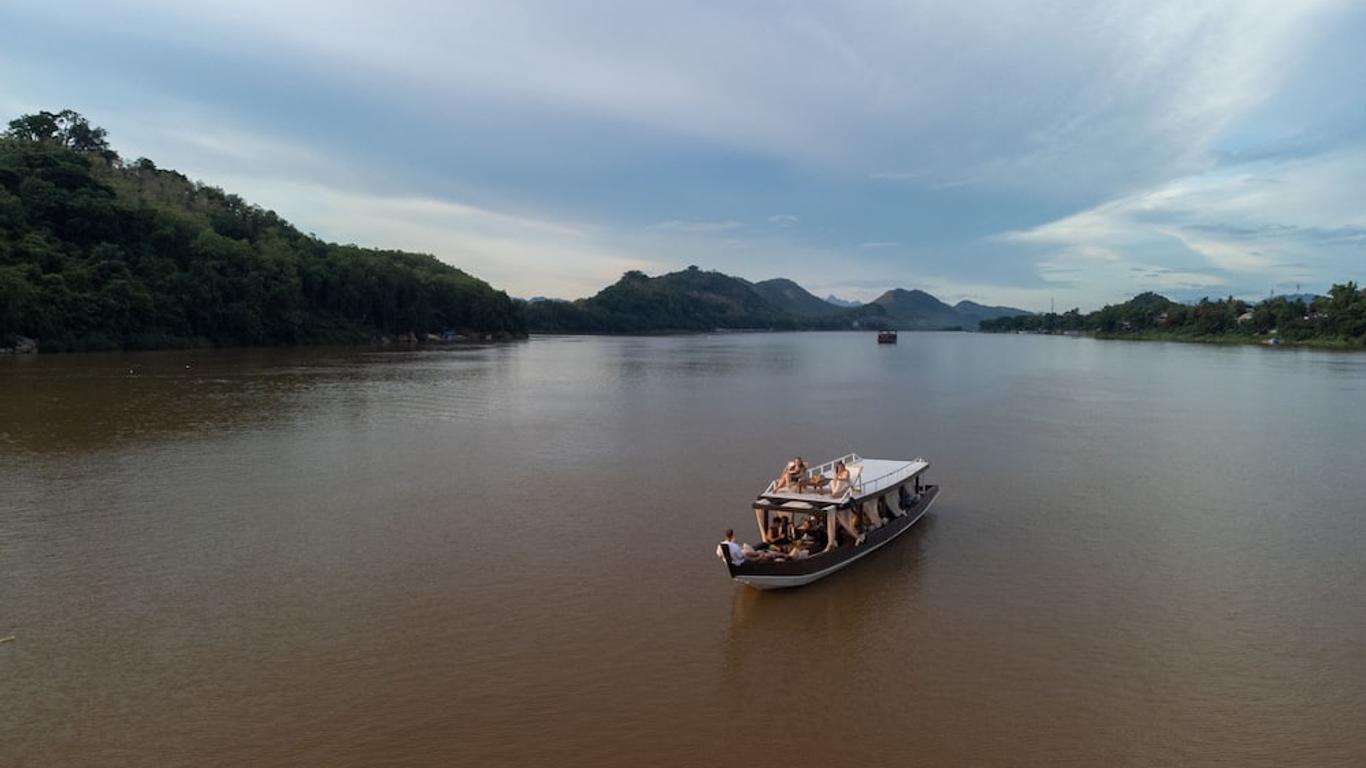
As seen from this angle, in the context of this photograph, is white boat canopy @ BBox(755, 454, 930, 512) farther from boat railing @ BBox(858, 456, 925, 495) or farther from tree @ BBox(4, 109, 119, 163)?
tree @ BBox(4, 109, 119, 163)

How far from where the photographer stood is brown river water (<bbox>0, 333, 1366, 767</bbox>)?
8812 mm

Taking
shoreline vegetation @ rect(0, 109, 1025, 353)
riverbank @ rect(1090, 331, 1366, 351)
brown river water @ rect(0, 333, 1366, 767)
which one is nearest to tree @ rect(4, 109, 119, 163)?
shoreline vegetation @ rect(0, 109, 1025, 353)

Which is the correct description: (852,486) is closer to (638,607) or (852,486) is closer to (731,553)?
(731,553)

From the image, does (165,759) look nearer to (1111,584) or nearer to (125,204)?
(1111,584)

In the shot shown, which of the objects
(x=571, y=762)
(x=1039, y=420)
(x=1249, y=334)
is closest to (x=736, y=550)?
(x=571, y=762)

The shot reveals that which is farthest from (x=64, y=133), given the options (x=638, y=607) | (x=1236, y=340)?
(x=1236, y=340)

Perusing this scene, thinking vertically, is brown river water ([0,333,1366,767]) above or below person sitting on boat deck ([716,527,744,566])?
below

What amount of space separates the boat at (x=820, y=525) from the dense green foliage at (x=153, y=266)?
5801 centimetres

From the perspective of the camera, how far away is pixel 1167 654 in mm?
10961

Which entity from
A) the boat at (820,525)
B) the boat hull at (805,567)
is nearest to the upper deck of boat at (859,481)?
the boat at (820,525)

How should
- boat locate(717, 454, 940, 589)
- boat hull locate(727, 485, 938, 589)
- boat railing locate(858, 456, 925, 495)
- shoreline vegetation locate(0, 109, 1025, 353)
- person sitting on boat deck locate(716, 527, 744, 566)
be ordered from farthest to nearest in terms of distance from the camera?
shoreline vegetation locate(0, 109, 1025, 353) < boat railing locate(858, 456, 925, 495) < boat locate(717, 454, 940, 589) < boat hull locate(727, 485, 938, 589) < person sitting on boat deck locate(716, 527, 744, 566)

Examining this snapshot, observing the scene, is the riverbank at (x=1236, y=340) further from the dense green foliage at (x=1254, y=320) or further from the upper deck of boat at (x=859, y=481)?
the upper deck of boat at (x=859, y=481)

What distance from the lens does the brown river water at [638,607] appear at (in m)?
8.81

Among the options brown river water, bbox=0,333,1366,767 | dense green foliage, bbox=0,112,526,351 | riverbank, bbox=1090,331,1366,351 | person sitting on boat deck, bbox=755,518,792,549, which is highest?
dense green foliage, bbox=0,112,526,351
